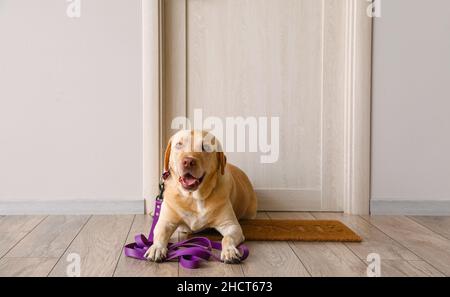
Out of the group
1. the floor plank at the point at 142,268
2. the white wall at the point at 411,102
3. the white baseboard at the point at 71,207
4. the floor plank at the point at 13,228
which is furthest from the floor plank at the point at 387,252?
the floor plank at the point at 13,228

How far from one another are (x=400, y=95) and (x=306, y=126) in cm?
53

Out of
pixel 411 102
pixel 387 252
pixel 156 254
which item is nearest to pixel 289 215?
pixel 387 252

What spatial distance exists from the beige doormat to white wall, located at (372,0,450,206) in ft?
1.77

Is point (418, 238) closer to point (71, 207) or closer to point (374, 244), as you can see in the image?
point (374, 244)

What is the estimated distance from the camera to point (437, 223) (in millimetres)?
2531

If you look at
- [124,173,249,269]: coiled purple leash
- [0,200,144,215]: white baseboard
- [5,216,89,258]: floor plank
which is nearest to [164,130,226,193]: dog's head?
[124,173,249,269]: coiled purple leash

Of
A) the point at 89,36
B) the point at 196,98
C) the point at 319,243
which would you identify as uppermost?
the point at 89,36

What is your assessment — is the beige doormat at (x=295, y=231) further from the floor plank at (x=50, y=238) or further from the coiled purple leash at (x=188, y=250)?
the floor plank at (x=50, y=238)

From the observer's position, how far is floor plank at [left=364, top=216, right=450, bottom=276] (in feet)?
6.12

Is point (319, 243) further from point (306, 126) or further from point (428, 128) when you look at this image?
point (428, 128)

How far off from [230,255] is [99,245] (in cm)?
58
